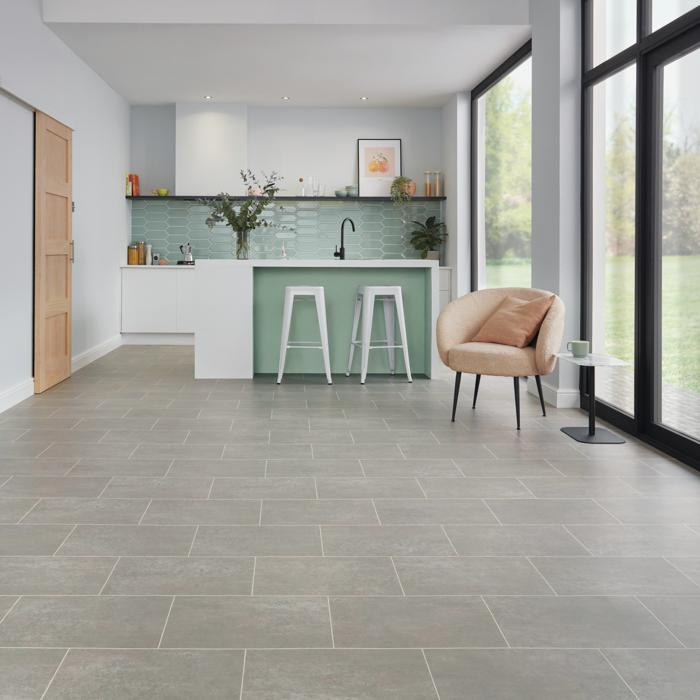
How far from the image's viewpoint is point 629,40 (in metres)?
4.84

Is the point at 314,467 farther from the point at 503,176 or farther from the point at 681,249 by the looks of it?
the point at 503,176

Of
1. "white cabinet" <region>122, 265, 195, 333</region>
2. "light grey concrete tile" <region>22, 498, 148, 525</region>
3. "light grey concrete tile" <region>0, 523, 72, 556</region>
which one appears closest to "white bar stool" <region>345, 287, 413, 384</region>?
"white cabinet" <region>122, 265, 195, 333</region>

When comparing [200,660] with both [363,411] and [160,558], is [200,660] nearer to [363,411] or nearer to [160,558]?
[160,558]

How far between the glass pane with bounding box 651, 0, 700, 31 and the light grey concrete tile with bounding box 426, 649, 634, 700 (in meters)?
3.25

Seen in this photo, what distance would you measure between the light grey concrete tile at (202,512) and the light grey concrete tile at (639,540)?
116cm

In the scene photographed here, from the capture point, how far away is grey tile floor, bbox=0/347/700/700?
192cm

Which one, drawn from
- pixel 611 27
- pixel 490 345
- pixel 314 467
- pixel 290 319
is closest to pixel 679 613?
pixel 314 467

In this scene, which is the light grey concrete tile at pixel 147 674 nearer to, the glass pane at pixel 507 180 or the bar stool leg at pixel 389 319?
the bar stool leg at pixel 389 319

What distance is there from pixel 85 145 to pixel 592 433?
16.9ft

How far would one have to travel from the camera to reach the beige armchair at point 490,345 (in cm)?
483

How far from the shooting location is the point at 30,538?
2855 mm

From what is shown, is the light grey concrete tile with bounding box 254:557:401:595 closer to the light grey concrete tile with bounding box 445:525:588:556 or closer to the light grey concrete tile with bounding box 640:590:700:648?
the light grey concrete tile with bounding box 445:525:588:556

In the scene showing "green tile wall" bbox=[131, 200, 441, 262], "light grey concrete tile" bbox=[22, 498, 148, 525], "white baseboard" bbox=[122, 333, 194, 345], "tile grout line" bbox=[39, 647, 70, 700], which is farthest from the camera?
"green tile wall" bbox=[131, 200, 441, 262]

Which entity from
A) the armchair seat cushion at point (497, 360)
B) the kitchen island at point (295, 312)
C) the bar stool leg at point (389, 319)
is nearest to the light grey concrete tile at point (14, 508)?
the armchair seat cushion at point (497, 360)
